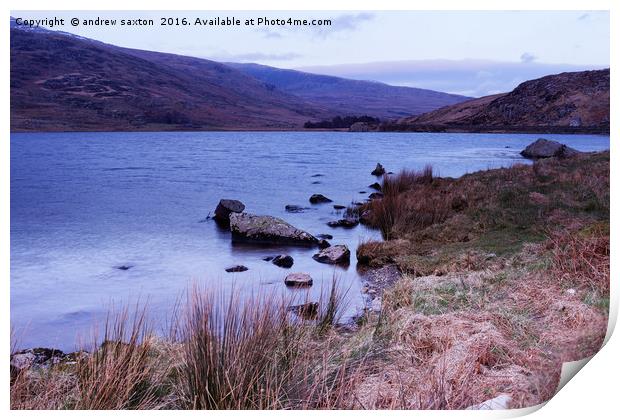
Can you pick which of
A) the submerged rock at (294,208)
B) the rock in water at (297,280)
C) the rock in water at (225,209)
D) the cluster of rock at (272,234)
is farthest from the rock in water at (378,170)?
the rock in water at (297,280)

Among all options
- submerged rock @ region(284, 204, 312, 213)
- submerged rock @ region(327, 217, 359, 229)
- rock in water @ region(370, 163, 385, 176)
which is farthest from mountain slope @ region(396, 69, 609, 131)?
submerged rock @ region(284, 204, 312, 213)

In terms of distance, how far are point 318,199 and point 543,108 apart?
17.3 ft

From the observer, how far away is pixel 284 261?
6.64 metres

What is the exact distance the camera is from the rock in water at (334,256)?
6.71m

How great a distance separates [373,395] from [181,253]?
4.18 m

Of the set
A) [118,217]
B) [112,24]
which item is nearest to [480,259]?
[112,24]

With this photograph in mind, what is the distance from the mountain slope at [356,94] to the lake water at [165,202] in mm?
1221

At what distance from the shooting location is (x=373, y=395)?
2936 mm

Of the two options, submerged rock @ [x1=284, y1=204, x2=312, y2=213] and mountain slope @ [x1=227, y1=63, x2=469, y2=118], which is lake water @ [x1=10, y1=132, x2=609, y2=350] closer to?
submerged rock @ [x1=284, y1=204, x2=312, y2=213]

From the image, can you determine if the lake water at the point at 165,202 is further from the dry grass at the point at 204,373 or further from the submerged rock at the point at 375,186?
the dry grass at the point at 204,373

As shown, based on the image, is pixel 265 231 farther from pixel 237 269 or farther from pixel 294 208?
pixel 294 208

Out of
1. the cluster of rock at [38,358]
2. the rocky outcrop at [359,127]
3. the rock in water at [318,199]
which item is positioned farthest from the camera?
the rock in water at [318,199]

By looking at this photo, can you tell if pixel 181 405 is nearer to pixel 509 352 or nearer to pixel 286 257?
pixel 509 352

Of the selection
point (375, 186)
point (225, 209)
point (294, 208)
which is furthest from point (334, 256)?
point (375, 186)
